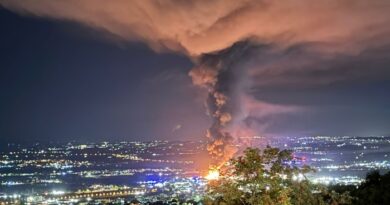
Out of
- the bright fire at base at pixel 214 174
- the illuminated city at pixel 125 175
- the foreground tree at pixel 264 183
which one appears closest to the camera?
the foreground tree at pixel 264 183

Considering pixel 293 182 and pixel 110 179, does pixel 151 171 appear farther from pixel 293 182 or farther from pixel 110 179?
pixel 293 182

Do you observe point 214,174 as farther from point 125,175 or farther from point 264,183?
point 125,175

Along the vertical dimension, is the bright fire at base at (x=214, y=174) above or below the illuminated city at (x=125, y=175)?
above

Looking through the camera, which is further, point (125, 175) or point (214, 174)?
point (125, 175)

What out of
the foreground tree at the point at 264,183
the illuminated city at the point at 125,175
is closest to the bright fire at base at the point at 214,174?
the foreground tree at the point at 264,183

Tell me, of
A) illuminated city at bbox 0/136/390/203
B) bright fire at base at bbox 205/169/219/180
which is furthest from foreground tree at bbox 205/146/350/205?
illuminated city at bbox 0/136/390/203

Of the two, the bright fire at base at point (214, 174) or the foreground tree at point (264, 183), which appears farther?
the bright fire at base at point (214, 174)

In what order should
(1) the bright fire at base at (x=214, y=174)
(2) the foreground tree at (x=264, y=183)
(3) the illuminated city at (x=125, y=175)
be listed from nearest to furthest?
(2) the foreground tree at (x=264, y=183), (1) the bright fire at base at (x=214, y=174), (3) the illuminated city at (x=125, y=175)

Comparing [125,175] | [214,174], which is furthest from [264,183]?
[125,175]

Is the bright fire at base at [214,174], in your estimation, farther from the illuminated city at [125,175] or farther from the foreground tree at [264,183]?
the illuminated city at [125,175]
